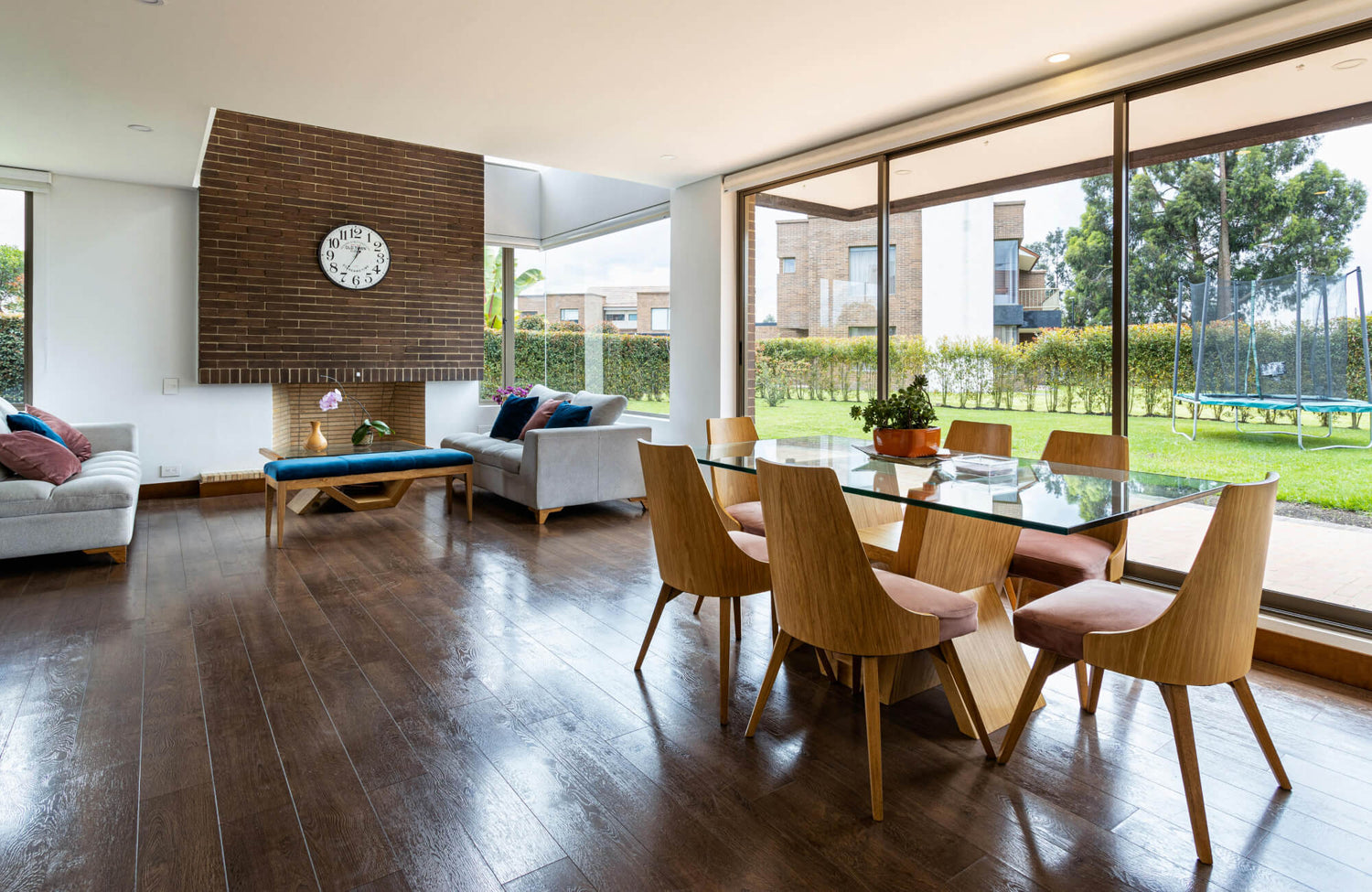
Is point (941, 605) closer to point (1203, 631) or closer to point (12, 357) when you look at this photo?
point (1203, 631)

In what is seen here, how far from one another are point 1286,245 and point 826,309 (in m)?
2.62

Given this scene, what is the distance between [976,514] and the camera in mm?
1958

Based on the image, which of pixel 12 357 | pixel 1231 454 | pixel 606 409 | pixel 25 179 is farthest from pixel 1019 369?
pixel 12 357

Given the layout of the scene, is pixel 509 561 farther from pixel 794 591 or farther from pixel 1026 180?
pixel 1026 180

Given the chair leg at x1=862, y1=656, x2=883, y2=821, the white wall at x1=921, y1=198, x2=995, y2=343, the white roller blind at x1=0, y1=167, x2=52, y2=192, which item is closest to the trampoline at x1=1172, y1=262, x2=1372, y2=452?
the white wall at x1=921, y1=198, x2=995, y2=343

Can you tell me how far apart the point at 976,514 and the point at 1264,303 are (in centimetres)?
227

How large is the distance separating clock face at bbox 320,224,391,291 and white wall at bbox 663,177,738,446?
9.17ft

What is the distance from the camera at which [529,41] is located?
338cm

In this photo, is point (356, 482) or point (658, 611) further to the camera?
point (356, 482)

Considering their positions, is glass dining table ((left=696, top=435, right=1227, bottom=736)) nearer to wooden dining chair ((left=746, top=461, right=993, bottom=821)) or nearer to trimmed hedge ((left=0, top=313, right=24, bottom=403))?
wooden dining chair ((left=746, top=461, right=993, bottom=821))

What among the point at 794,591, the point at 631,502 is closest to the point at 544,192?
the point at 631,502

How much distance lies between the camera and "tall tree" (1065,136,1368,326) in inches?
120

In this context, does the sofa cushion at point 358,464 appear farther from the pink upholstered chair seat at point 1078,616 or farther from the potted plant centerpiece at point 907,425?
the pink upholstered chair seat at point 1078,616

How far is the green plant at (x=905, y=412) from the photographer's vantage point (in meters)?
2.97
